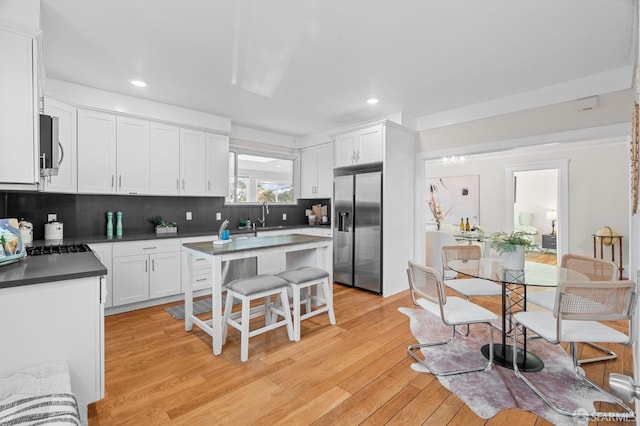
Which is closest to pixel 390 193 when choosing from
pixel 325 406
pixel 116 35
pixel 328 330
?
pixel 328 330

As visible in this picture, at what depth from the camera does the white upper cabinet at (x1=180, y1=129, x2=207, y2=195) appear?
427cm

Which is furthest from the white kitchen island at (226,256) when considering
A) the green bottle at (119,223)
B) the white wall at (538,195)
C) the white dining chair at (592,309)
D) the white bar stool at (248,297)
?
the white wall at (538,195)

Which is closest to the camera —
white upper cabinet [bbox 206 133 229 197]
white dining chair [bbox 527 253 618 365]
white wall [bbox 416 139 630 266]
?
white dining chair [bbox 527 253 618 365]

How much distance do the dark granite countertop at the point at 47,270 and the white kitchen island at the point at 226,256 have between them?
873 mm

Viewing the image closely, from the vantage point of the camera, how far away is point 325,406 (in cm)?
196

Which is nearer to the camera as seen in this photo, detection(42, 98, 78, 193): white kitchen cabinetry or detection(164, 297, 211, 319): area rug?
detection(42, 98, 78, 193): white kitchen cabinetry

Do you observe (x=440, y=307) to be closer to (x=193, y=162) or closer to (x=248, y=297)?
(x=248, y=297)

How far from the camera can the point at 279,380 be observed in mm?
2240

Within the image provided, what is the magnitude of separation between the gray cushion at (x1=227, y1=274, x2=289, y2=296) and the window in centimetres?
255

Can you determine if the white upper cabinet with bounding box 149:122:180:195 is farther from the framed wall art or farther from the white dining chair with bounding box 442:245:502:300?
the framed wall art

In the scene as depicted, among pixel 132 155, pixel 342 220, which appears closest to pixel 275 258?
pixel 342 220

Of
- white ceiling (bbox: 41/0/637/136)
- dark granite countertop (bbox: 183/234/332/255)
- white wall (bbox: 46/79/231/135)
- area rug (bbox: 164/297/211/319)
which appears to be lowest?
area rug (bbox: 164/297/211/319)

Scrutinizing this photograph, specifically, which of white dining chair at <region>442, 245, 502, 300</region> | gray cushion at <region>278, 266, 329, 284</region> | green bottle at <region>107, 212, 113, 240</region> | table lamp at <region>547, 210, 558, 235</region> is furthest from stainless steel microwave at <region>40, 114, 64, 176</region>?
table lamp at <region>547, 210, 558, 235</region>

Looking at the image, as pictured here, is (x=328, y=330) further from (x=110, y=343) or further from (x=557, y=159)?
(x=557, y=159)
